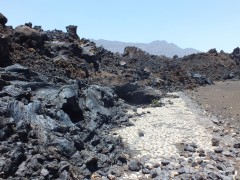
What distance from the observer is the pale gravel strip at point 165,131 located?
630 inches

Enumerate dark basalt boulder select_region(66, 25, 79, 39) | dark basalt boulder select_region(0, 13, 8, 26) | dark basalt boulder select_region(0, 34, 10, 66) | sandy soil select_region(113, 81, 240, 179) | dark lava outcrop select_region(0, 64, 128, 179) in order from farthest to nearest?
dark basalt boulder select_region(66, 25, 79, 39) < dark basalt boulder select_region(0, 13, 8, 26) < dark basalt boulder select_region(0, 34, 10, 66) < sandy soil select_region(113, 81, 240, 179) < dark lava outcrop select_region(0, 64, 128, 179)

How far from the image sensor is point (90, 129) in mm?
17125

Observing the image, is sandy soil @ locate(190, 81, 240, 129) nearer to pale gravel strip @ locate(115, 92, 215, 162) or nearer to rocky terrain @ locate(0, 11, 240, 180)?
pale gravel strip @ locate(115, 92, 215, 162)

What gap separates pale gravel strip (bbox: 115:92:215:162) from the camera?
1600 centimetres

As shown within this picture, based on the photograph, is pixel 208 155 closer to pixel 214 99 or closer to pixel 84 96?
pixel 84 96

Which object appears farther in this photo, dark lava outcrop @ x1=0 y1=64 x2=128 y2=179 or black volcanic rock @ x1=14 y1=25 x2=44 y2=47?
black volcanic rock @ x1=14 y1=25 x2=44 y2=47

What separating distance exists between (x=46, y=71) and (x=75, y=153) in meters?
11.8

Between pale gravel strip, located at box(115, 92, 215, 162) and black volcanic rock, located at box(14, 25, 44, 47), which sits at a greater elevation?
black volcanic rock, located at box(14, 25, 44, 47)

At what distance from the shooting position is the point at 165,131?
19.3 m

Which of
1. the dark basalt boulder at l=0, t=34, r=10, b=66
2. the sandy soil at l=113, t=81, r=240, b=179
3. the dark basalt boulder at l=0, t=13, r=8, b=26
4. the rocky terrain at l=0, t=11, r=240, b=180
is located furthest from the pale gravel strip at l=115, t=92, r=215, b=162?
the dark basalt boulder at l=0, t=13, r=8, b=26

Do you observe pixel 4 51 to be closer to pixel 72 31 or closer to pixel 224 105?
pixel 224 105

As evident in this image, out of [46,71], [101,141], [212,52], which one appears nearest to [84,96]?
[46,71]

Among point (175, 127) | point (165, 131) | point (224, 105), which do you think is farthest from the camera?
point (224, 105)

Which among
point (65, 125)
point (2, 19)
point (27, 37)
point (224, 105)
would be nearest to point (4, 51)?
point (2, 19)
